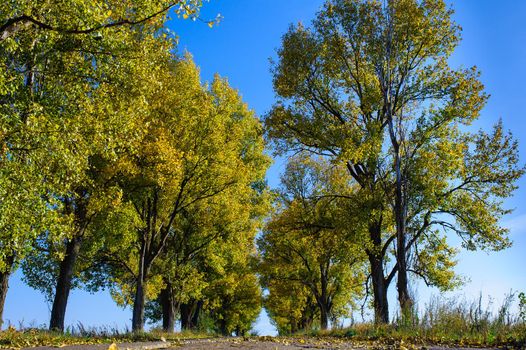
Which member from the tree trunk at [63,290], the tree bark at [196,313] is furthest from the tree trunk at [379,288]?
the tree bark at [196,313]

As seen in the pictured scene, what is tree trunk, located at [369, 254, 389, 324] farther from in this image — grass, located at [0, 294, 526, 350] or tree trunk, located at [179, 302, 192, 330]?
tree trunk, located at [179, 302, 192, 330]

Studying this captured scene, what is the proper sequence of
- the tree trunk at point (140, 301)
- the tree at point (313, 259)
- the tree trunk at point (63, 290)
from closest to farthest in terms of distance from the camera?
the tree trunk at point (63, 290) → the tree trunk at point (140, 301) → the tree at point (313, 259)

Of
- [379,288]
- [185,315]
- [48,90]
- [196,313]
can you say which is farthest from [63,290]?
[196,313]

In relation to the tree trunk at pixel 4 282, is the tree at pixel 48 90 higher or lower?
higher

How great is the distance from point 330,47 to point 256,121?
448 inches

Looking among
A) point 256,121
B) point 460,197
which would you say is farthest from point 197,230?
point 460,197

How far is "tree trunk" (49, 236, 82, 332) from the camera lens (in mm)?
19094

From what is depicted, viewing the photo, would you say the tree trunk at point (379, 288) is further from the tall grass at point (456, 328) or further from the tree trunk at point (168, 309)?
the tree trunk at point (168, 309)

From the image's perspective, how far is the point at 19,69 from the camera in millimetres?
15070

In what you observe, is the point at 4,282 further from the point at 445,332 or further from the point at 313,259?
the point at 313,259

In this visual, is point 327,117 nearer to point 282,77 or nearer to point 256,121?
point 282,77

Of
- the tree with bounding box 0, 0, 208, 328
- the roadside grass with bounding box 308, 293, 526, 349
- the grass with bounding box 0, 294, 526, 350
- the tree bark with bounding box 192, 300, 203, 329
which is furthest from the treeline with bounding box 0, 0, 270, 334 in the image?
the roadside grass with bounding box 308, 293, 526, 349

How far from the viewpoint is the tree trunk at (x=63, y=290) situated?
19094mm

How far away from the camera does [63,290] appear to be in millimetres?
19469
